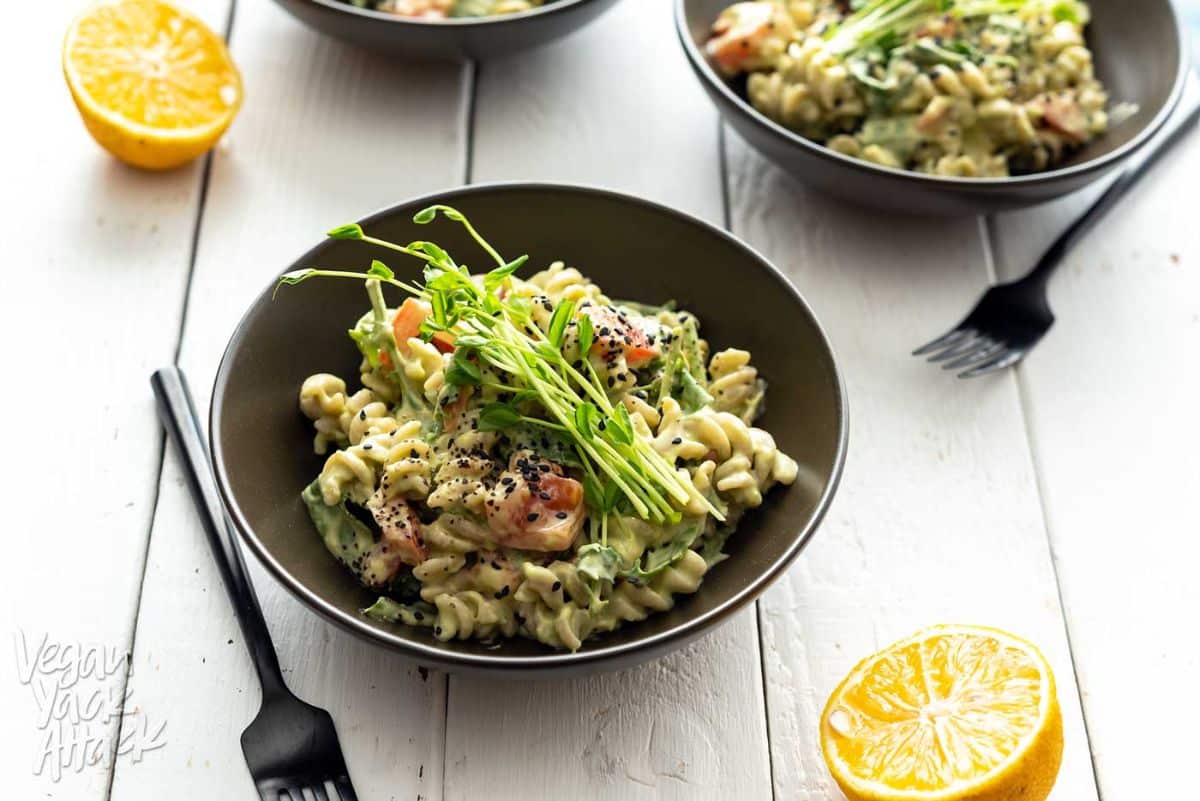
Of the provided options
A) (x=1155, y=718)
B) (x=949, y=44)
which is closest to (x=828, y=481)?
(x=1155, y=718)

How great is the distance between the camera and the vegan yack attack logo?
7.27ft

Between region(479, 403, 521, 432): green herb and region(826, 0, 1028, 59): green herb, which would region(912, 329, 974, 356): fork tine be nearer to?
region(826, 0, 1028, 59): green herb

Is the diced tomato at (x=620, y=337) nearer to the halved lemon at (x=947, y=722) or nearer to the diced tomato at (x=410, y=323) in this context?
the diced tomato at (x=410, y=323)

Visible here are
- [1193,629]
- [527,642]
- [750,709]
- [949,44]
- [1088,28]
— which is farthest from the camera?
[1088,28]

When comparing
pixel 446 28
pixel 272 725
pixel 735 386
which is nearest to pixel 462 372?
pixel 735 386

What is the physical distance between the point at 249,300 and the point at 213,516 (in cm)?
65

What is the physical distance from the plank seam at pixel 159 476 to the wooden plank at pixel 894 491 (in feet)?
3.74

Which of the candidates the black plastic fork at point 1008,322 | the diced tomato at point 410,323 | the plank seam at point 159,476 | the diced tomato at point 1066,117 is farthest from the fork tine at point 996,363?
the plank seam at point 159,476

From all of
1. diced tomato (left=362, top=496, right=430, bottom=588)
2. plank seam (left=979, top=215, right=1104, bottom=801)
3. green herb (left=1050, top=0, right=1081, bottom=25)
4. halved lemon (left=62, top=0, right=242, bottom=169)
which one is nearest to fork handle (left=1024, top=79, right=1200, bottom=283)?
plank seam (left=979, top=215, right=1104, bottom=801)

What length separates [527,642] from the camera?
2143 millimetres

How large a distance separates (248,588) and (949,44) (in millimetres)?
1985

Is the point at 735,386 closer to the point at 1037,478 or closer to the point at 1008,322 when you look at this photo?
the point at 1037,478

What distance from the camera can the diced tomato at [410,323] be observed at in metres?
2.35

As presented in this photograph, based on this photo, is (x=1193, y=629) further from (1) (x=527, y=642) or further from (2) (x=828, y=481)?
(1) (x=527, y=642)
